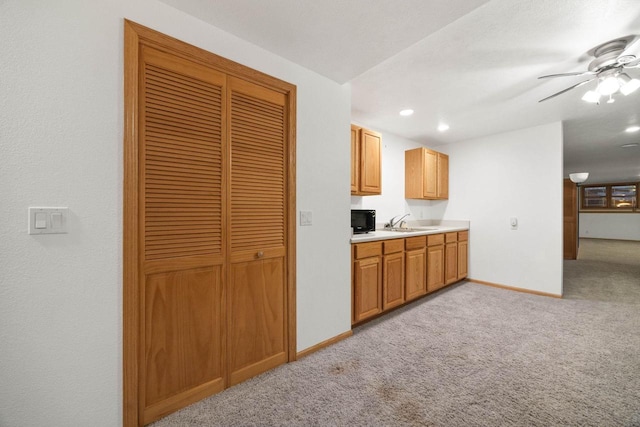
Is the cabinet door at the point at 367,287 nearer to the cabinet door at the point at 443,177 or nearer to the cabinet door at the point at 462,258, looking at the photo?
the cabinet door at the point at 462,258

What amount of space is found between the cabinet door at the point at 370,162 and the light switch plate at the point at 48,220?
2447mm

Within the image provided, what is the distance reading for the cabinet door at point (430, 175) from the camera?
3.94 meters

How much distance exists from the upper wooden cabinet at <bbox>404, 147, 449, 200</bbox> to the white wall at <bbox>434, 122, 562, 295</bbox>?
1.28 ft

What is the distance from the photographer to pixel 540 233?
11.6 feet

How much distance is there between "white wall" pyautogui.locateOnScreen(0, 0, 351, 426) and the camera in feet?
3.49

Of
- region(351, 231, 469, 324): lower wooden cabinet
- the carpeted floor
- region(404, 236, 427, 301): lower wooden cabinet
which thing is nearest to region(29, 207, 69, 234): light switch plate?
the carpeted floor

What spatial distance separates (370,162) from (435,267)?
1.74 metres

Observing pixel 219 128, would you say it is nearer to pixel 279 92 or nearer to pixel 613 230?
pixel 279 92

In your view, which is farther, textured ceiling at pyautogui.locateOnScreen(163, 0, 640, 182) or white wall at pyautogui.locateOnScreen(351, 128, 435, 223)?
white wall at pyautogui.locateOnScreen(351, 128, 435, 223)

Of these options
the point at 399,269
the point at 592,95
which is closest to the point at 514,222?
the point at 592,95

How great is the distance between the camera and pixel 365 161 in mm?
2953

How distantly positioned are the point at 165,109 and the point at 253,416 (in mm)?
1818

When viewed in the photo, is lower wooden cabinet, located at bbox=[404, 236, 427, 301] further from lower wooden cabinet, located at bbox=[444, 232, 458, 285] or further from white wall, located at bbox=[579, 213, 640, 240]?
white wall, located at bbox=[579, 213, 640, 240]

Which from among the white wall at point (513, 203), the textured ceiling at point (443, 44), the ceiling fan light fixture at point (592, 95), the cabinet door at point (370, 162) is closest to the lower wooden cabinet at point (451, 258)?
the white wall at point (513, 203)
